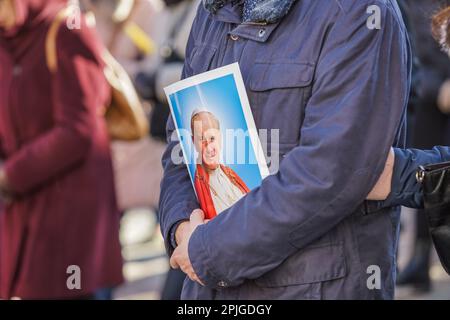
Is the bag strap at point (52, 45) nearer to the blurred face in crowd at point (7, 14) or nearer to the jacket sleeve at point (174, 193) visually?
the blurred face in crowd at point (7, 14)

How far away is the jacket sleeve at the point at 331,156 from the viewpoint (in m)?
2.28

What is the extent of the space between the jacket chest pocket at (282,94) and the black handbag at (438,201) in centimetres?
33

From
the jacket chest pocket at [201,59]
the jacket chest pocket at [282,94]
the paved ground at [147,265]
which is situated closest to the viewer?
the jacket chest pocket at [282,94]

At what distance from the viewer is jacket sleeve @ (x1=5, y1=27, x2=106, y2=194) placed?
4094mm

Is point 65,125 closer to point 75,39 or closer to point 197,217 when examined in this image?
point 75,39

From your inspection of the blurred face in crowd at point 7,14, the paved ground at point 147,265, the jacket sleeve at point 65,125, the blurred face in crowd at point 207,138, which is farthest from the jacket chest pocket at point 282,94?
the paved ground at point 147,265

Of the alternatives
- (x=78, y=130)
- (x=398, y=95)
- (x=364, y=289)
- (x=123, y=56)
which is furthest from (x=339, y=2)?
(x=123, y=56)

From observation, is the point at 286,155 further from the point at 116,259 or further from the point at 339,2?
the point at 116,259

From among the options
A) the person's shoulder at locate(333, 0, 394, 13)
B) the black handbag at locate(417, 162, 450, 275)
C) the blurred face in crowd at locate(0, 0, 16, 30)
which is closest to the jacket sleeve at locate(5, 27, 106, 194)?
the blurred face in crowd at locate(0, 0, 16, 30)

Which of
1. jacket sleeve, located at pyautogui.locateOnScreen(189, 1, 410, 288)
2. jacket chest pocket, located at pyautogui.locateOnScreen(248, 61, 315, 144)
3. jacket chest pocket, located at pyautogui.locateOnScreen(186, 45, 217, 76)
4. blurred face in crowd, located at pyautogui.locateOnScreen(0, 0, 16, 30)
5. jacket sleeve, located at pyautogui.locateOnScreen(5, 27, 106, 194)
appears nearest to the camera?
jacket sleeve, located at pyautogui.locateOnScreen(189, 1, 410, 288)

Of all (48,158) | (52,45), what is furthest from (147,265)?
(52,45)

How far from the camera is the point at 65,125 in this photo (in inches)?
161

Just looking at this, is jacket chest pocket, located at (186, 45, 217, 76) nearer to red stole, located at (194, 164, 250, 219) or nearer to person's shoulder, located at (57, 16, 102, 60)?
red stole, located at (194, 164, 250, 219)

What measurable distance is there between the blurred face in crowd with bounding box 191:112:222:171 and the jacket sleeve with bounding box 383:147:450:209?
0.45 meters
